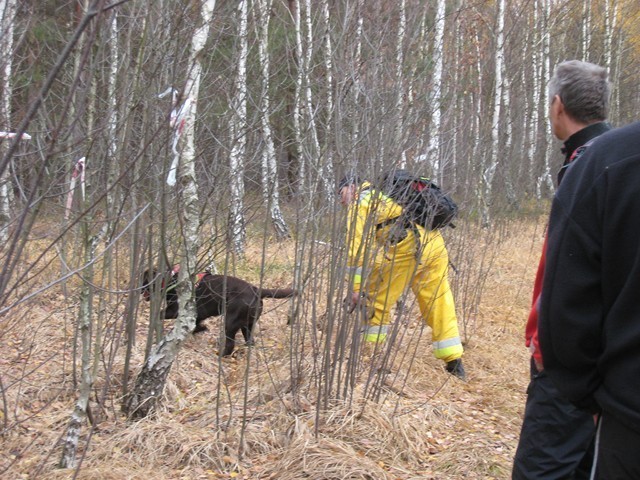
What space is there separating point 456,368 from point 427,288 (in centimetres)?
87

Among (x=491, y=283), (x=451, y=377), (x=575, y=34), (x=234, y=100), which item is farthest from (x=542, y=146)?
(x=234, y=100)

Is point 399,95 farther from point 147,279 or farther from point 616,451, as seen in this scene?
point 616,451

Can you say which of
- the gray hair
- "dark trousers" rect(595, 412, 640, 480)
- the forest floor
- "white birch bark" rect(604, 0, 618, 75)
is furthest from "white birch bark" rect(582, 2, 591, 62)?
"dark trousers" rect(595, 412, 640, 480)

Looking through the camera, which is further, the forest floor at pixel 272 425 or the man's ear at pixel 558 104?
the forest floor at pixel 272 425

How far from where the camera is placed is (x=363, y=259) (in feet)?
14.8

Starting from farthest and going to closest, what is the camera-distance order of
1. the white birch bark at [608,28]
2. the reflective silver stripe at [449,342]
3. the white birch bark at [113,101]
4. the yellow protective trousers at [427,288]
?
the white birch bark at [608,28]
the reflective silver stripe at [449,342]
the yellow protective trousers at [427,288]
the white birch bark at [113,101]

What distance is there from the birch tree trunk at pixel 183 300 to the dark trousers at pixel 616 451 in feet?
10.8

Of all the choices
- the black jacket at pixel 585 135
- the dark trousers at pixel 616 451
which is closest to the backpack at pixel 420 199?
the black jacket at pixel 585 135

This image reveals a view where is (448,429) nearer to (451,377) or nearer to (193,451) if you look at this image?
(451,377)

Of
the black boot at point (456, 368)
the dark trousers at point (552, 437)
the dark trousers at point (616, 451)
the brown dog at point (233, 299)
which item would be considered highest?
→ the dark trousers at point (616, 451)

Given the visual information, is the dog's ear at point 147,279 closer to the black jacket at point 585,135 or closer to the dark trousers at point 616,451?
the black jacket at point 585,135

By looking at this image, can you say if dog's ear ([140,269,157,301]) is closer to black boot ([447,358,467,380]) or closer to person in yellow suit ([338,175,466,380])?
person in yellow suit ([338,175,466,380])

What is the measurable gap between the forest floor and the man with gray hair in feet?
5.03

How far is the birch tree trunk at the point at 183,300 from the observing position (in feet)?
15.3
